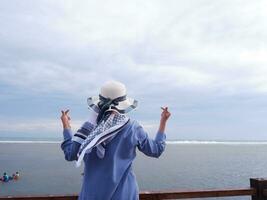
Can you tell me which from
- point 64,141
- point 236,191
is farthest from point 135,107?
point 236,191

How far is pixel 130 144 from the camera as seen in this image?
279 cm

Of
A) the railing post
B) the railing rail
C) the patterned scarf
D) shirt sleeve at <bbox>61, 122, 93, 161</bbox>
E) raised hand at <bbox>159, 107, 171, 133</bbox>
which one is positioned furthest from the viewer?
the railing post

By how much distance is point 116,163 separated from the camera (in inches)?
108

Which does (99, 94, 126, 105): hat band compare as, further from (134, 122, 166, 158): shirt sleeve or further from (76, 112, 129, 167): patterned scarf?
(134, 122, 166, 158): shirt sleeve

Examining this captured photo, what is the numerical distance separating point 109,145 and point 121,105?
0.32 meters

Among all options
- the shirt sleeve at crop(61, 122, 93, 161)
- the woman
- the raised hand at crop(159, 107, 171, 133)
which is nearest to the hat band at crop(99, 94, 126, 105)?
the woman

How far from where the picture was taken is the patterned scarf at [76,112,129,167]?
2678 millimetres

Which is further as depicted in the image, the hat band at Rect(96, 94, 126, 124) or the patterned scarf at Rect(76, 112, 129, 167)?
the hat band at Rect(96, 94, 126, 124)

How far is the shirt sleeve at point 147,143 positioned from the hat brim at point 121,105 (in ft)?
0.48

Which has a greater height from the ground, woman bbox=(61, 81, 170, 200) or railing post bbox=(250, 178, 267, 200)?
woman bbox=(61, 81, 170, 200)

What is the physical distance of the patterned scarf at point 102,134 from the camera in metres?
2.68

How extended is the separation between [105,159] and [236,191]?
2.14 m

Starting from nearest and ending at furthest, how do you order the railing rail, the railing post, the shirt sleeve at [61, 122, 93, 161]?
the shirt sleeve at [61, 122, 93, 161] < the railing rail < the railing post

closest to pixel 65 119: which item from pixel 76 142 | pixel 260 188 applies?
pixel 76 142
